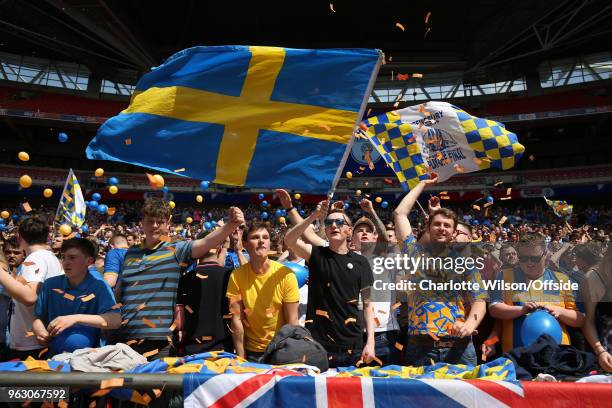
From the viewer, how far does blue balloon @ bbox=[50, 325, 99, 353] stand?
126 inches

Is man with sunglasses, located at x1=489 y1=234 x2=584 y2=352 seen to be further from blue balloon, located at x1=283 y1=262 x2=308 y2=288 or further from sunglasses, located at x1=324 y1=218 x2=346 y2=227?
blue balloon, located at x1=283 y1=262 x2=308 y2=288

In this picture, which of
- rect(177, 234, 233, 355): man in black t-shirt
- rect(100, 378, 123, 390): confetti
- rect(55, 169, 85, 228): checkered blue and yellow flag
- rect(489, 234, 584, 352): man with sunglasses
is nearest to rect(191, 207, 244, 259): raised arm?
rect(177, 234, 233, 355): man in black t-shirt

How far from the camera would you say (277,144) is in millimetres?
3893

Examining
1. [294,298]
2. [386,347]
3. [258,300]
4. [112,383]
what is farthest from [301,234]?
[112,383]

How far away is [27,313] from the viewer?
3520 mm

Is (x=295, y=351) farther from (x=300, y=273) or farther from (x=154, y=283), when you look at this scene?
(x=300, y=273)

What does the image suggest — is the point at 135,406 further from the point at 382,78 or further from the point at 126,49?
the point at 382,78

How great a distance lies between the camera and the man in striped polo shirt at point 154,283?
3365 mm

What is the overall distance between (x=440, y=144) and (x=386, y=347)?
2555 mm

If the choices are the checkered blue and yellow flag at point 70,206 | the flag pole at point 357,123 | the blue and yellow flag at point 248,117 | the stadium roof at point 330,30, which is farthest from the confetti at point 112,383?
the stadium roof at point 330,30

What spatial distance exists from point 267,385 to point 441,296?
61.8 inches

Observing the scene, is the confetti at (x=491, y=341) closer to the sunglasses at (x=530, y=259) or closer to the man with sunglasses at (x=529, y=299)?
the man with sunglasses at (x=529, y=299)

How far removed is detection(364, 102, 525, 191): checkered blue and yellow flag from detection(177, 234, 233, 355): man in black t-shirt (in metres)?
2.52

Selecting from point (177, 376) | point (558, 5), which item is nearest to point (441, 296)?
point (177, 376)
